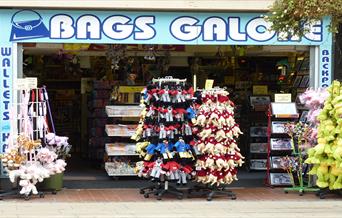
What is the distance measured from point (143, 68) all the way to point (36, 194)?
4.25 m

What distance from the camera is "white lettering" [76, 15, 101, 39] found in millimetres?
11781

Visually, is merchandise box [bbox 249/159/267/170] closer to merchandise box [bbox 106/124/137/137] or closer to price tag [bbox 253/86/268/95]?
price tag [bbox 253/86/268/95]

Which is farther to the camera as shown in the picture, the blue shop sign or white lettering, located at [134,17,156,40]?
white lettering, located at [134,17,156,40]

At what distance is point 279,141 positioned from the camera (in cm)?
1258

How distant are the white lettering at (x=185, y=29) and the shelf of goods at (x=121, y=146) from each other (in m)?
2.03

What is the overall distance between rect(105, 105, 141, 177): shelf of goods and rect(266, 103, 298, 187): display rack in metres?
2.65

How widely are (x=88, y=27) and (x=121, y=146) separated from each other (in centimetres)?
264

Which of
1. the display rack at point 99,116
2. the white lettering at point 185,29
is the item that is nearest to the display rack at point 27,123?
the white lettering at point 185,29

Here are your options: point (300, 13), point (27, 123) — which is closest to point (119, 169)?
point (27, 123)

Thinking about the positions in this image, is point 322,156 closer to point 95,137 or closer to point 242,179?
point 242,179

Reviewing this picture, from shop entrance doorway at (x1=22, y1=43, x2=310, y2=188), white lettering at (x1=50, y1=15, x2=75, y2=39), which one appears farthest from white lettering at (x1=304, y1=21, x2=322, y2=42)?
white lettering at (x1=50, y1=15, x2=75, y2=39)

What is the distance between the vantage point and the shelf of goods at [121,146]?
517 inches

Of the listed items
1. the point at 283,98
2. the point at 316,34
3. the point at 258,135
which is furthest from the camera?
the point at 258,135
